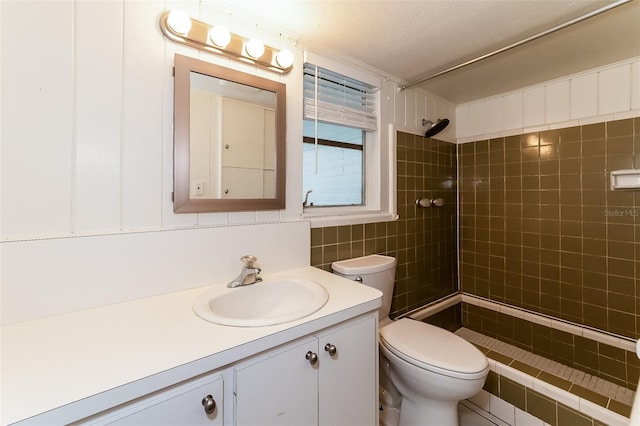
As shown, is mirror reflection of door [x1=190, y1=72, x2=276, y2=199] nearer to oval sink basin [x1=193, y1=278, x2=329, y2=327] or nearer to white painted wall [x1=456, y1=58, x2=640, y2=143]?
oval sink basin [x1=193, y1=278, x2=329, y2=327]

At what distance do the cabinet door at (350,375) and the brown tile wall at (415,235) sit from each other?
54 cm

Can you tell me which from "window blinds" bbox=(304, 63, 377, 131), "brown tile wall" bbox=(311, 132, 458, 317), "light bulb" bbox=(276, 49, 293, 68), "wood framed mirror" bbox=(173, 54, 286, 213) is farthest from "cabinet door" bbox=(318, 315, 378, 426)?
"light bulb" bbox=(276, 49, 293, 68)

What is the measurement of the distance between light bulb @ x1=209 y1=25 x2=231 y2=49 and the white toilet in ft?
4.00

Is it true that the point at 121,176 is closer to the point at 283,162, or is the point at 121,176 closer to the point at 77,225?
the point at 77,225

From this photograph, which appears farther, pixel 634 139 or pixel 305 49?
pixel 634 139

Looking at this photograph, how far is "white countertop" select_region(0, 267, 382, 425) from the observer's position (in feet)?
1.83

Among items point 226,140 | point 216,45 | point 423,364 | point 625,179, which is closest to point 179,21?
point 216,45

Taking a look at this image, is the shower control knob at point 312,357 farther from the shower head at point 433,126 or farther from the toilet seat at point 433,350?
the shower head at point 433,126

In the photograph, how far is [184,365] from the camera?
0.66 meters

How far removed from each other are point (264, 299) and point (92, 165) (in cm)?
83

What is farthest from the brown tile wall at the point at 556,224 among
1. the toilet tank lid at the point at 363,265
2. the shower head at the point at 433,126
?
the toilet tank lid at the point at 363,265

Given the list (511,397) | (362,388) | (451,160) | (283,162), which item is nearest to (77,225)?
(283,162)

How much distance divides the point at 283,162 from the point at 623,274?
2238 millimetres

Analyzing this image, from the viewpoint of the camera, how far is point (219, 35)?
1.15 meters
